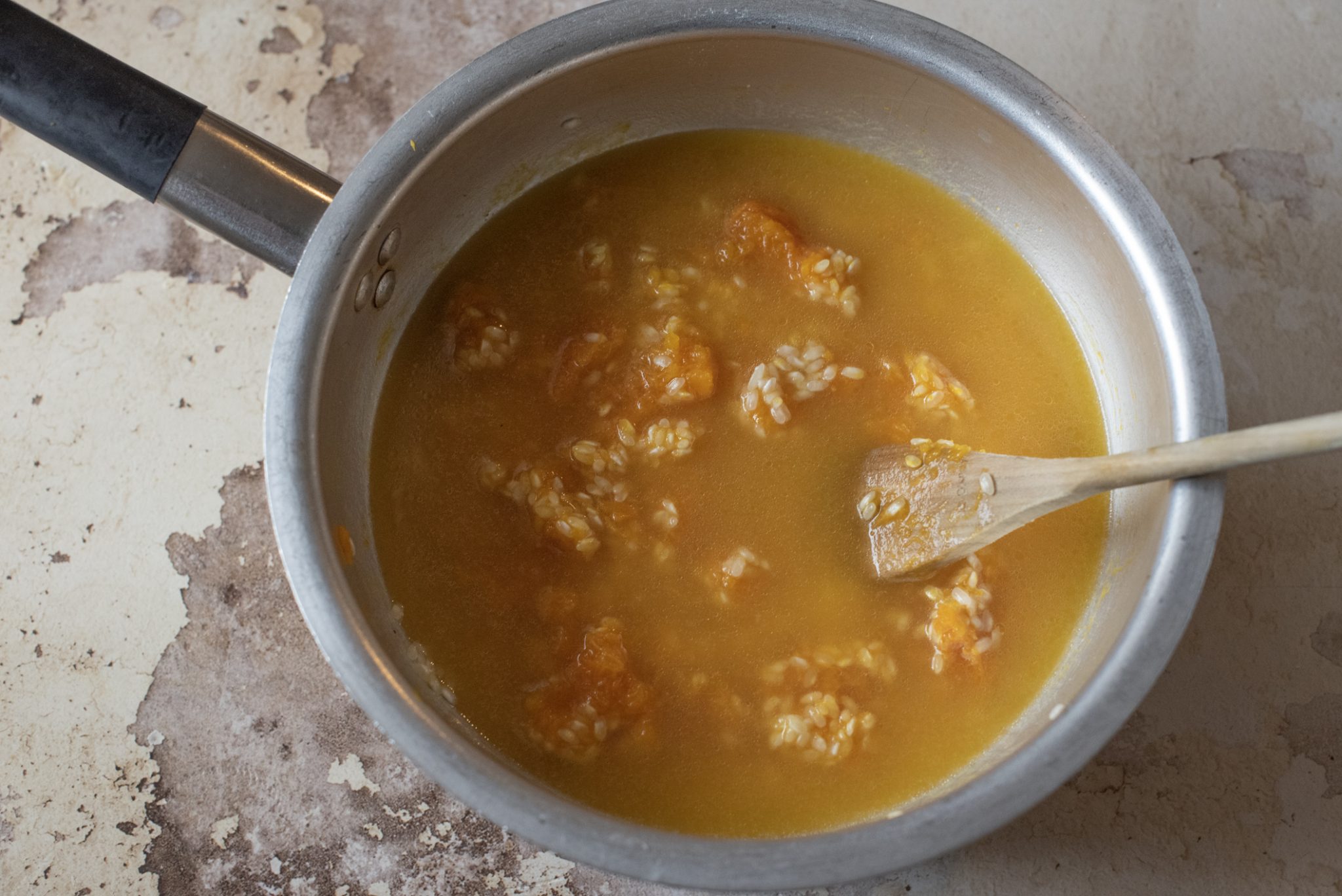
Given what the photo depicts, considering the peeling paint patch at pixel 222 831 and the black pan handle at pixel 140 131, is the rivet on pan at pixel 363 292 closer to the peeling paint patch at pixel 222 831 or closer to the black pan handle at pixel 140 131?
the black pan handle at pixel 140 131

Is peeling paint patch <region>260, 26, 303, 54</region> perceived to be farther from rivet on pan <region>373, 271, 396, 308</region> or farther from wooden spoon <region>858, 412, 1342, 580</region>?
wooden spoon <region>858, 412, 1342, 580</region>

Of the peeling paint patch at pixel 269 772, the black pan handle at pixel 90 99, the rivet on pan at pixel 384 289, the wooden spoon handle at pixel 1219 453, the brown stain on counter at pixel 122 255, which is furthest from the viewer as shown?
the brown stain on counter at pixel 122 255

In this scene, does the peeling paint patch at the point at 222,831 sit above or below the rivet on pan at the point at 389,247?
below

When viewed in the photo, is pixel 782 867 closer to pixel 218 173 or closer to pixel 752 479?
pixel 752 479

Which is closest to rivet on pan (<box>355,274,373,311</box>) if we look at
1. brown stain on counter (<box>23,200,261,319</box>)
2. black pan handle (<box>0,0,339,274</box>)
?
black pan handle (<box>0,0,339,274</box>)

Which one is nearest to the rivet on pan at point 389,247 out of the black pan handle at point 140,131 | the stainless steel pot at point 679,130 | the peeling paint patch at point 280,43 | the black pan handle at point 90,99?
the stainless steel pot at point 679,130

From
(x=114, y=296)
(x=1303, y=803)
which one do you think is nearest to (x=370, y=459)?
(x=114, y=296)

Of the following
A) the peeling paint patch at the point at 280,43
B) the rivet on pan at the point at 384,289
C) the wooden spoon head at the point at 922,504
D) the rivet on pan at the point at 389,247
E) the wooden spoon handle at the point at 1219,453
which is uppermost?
the wooden spoon handle at the point at 1219,453
